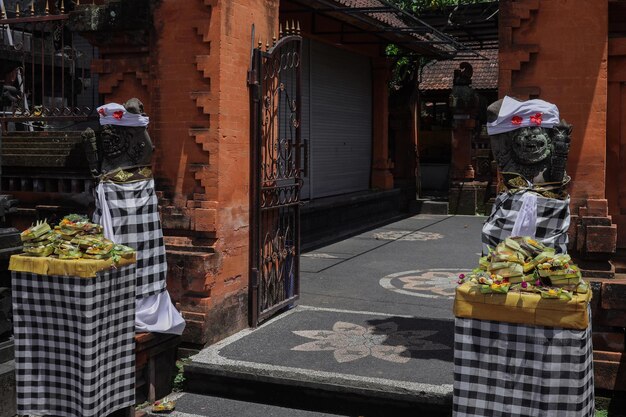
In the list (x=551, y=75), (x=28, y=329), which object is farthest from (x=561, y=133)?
(x=28, y=329)

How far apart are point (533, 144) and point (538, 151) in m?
0.06

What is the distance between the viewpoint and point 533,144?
5.03m

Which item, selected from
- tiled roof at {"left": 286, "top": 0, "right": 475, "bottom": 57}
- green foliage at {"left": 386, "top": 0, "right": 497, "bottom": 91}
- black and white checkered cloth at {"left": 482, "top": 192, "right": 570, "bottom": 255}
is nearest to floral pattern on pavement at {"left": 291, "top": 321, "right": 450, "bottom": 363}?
black and white checkered cloth at {"left": 482, "top": 192, "right": 570, "bottom": 255}

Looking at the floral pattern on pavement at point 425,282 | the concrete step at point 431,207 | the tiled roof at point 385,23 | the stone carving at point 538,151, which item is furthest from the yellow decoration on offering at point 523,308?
the concrete step at point 431,207

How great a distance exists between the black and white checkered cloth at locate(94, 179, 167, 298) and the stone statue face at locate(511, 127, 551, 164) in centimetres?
322

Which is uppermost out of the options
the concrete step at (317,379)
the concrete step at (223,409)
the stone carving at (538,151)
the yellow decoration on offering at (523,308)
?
the stone carving at (538,151)

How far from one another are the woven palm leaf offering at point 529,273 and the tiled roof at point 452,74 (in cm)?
1948

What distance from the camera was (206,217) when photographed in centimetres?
654

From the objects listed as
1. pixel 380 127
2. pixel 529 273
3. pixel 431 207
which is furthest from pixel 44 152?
pixel 431 207

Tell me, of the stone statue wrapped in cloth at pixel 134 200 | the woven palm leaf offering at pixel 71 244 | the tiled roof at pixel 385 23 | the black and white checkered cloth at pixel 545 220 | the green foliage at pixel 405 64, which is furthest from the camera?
the green foliage at pixel 405 64

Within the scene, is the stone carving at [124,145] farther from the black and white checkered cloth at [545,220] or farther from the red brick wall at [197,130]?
the black and white checkered cloth at [545,220]

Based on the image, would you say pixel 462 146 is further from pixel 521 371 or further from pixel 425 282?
pixel 521 371

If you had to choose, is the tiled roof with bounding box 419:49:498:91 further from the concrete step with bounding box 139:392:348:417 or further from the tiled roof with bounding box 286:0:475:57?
the concrete step with bounding box 139:392:348:417

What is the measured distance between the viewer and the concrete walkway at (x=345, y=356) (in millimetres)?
5492
